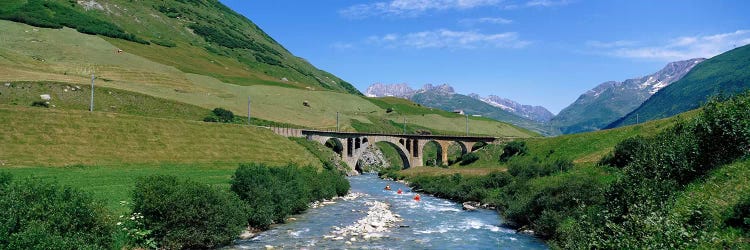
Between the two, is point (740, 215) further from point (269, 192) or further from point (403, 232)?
point (269, 192)

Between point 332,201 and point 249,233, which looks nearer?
point 249,233

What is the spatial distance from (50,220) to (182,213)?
7934 mm

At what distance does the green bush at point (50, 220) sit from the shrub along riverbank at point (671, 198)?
70.1 ft

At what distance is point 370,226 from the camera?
41031mm

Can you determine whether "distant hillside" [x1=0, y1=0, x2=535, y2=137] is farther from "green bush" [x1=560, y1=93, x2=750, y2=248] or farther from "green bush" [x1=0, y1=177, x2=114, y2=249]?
"green bush" [x1=560, y1=93, x2=750, y2=248]

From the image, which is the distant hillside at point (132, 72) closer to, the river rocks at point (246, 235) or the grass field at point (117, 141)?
the grass field at point (117, 141)

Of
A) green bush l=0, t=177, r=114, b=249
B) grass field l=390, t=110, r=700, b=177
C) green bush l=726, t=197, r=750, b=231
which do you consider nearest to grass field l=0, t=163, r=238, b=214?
green bush l=0, t=177, r=114, b=249

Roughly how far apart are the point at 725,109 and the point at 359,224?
91.2ft

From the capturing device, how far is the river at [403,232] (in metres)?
Answer: 33.5

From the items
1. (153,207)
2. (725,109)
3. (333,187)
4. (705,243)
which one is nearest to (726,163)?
(725,109)

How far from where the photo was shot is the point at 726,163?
23250 millimetres

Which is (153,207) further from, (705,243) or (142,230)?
(705,243)

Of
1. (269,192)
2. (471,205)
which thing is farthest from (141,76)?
(269,192)

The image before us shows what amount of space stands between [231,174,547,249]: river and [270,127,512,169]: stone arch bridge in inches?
2393
